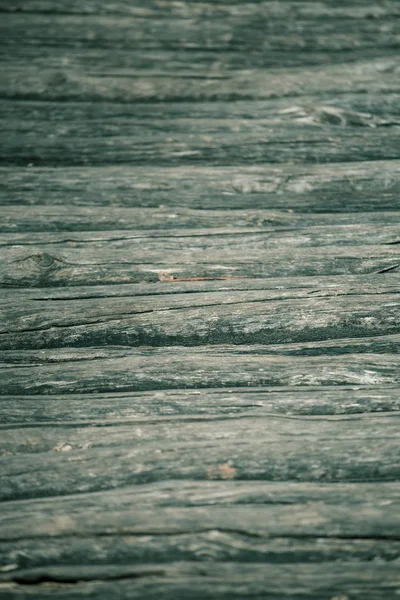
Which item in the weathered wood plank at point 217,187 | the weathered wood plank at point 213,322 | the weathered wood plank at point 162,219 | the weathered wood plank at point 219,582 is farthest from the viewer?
the weathered wood plank at point 217,187

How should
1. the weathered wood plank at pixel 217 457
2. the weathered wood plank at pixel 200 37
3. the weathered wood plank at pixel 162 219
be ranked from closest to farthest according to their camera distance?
the weathered wood plank at pixel 217 457 → the weathered wood plank at pixel 162 219 → the weathered wood plank at pixel 200 37

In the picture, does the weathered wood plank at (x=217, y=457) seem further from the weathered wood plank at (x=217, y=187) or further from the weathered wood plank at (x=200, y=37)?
the weathered wood plank at (x=200, y=37)

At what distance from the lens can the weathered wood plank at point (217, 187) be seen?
269 cm

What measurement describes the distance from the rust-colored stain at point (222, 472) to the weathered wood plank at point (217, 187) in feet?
4.13

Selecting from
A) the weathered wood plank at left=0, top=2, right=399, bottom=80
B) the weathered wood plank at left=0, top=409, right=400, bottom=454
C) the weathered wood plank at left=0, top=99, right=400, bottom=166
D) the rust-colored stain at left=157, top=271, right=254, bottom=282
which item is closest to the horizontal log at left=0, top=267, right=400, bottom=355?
the rust-colored stain at left=157, top=271, right=254, bottom=282

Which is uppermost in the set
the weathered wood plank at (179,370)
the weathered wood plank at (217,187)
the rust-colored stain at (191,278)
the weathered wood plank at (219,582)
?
the weathered wood plank at (217,187)

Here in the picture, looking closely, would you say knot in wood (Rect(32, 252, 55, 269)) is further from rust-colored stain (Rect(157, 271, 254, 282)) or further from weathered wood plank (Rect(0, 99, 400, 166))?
weathered wood plank (Rect(0, 99, 400, 166))

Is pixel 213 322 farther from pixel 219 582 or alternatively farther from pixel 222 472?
pixel 219 582

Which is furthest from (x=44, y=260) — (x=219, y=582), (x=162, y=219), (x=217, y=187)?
(x=219, y=582)

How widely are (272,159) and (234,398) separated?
1375mm

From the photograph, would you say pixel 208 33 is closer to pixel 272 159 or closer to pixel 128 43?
pixel 128 43

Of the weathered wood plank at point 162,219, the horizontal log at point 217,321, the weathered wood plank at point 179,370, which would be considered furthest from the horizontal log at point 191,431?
the weathered wood plank at point 162,219

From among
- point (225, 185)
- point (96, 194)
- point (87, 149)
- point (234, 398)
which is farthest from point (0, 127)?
point (234, 398)

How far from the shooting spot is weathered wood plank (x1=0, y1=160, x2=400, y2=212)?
2.69m
